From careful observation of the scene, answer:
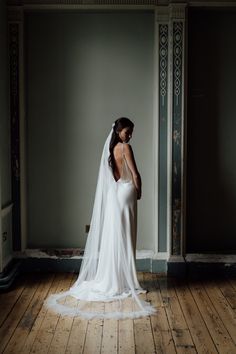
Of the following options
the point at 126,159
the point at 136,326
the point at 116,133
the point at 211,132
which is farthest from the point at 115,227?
the point at 211,132

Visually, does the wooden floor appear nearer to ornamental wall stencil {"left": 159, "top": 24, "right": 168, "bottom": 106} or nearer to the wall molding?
the wall molding

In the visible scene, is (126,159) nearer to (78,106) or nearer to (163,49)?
(78,106)

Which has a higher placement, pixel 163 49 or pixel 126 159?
pixel 163 49

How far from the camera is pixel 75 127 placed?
5375 mm

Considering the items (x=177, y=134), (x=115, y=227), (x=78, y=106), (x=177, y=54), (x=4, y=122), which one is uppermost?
(x=177, y=54)

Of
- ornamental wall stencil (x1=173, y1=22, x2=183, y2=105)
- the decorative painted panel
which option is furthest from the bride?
ornamental wall stencil (x1=173, y1=22, x2=183, y2=105)

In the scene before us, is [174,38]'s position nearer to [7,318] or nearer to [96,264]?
[96,264]

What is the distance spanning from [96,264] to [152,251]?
859 millimetres

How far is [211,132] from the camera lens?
17.5 feet

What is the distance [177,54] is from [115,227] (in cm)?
191

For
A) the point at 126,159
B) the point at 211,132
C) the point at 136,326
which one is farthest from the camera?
the point at 211,132

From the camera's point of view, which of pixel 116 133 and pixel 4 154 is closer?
pixel 116 133

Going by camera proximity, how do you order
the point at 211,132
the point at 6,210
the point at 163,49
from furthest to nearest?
the point at 211,132
the point at 163,49
the point at 6,210

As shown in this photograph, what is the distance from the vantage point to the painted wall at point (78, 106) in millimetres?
5297
